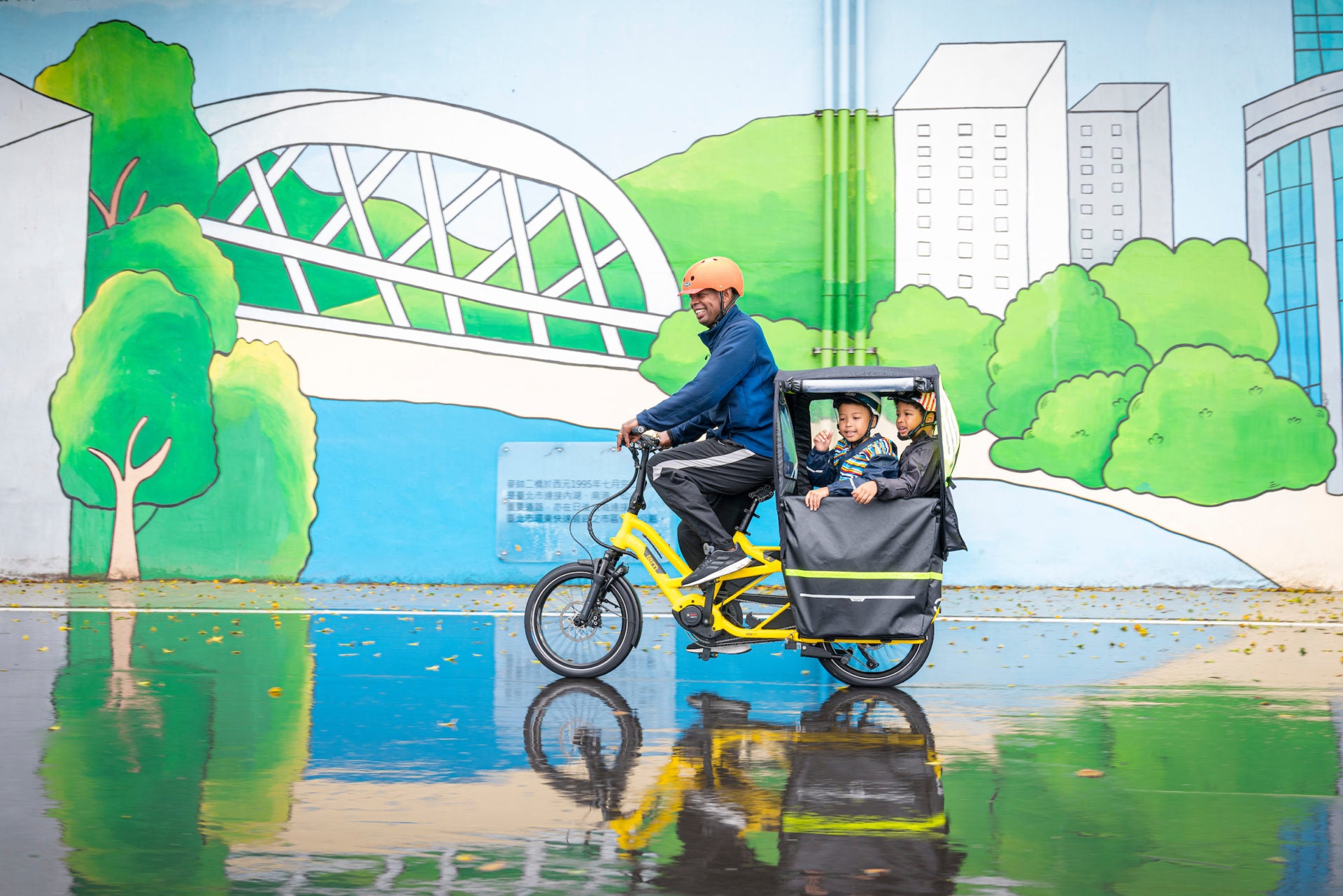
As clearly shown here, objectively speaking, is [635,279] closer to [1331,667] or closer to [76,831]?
[1331,667]

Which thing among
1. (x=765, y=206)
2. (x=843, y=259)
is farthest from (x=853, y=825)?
(x=765, y=206)

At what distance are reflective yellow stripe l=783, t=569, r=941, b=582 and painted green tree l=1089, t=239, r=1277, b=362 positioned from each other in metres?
6.77

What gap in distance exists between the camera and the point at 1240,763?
4816 mm

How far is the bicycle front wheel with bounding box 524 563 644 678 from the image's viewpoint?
6.47 metres

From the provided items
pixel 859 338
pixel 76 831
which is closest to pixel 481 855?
pixel 76 831

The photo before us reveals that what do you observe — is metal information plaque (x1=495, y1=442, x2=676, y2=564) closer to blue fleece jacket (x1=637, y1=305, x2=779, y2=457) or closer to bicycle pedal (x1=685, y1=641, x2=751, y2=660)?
blue fleece jacket (x1=637, y1=305, x2=779, y2=457)

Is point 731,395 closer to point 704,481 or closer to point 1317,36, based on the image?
point 704,481

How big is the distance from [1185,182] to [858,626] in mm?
7899

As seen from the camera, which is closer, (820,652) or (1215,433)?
(820,652)

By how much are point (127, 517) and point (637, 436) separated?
308 inches

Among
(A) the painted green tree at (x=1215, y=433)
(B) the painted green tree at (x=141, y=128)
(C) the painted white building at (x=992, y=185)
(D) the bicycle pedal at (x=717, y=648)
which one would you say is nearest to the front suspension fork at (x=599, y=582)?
(D) the bicycle pedal at (x=717, y=648)

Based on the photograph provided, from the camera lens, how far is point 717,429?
6508 millimetres

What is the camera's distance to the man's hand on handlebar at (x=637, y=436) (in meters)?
6.28

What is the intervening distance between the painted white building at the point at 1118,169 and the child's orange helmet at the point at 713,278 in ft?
20.9
